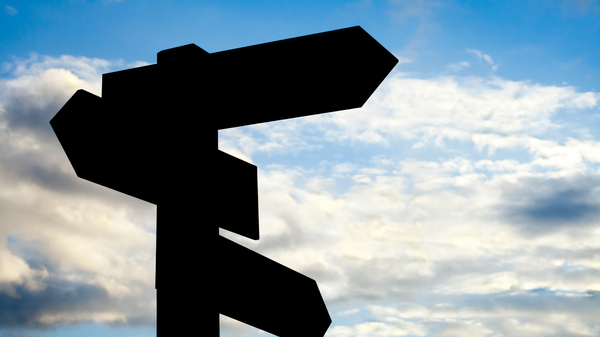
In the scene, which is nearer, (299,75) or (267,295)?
(299,75)

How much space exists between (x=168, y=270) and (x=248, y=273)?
428 millimetres

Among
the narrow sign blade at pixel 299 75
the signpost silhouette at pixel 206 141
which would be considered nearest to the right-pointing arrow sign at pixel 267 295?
the signpost silhouette at pixel 206 141

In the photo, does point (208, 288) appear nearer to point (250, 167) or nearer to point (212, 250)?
point (212, 250)

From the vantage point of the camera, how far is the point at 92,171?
252 cm

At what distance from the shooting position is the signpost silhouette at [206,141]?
2.29 meters

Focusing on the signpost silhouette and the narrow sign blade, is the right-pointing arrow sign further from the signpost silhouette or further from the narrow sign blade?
the narrow sign blade

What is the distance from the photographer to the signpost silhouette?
229 centimetres

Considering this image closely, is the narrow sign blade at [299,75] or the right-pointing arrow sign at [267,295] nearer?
the narrow sign blade at [299,75]

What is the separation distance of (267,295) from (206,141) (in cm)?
86

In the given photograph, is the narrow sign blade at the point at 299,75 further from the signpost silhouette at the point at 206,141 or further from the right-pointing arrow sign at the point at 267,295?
the right-pointing arrow sign at the point at 267,295

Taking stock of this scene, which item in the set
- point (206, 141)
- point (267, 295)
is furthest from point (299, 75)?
point (267, 295)

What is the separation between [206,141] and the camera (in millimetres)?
2574

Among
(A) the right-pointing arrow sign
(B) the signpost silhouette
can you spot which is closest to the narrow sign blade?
(B) the signpost silhouette

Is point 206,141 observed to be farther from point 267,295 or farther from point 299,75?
point 267,295
